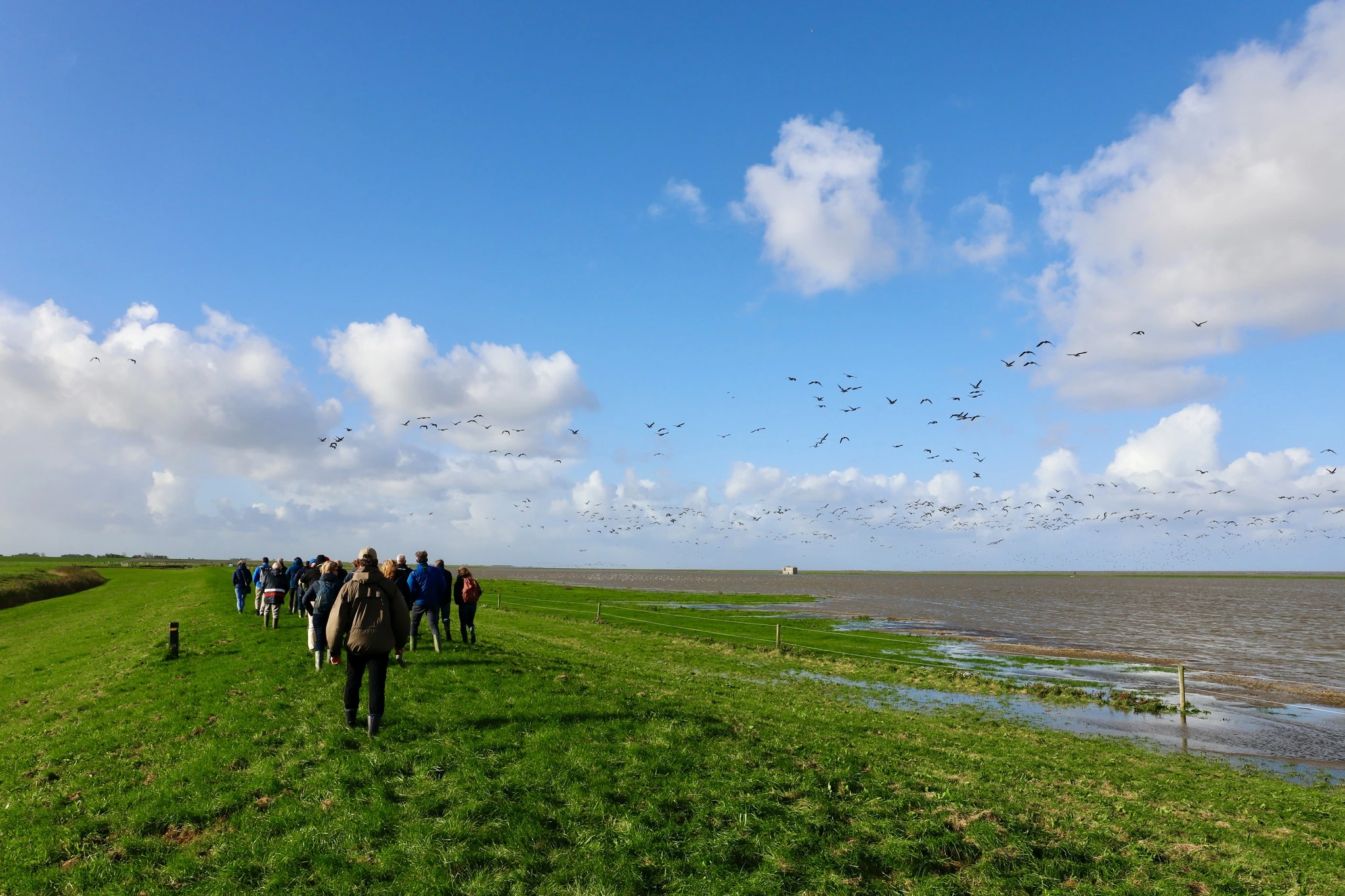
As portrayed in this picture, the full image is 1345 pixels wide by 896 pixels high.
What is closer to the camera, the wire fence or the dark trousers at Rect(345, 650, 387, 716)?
the dark trousers at Rect(345, 650, 387, 716)

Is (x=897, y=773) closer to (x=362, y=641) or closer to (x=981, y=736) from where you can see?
(x=981, y=736)

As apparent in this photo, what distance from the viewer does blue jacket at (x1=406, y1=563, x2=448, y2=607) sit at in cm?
2202

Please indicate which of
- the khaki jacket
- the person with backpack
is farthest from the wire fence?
the khaki jacket

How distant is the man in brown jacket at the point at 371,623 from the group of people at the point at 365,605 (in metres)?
0.01

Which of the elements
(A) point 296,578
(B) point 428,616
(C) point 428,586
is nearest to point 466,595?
(B) point 428,616

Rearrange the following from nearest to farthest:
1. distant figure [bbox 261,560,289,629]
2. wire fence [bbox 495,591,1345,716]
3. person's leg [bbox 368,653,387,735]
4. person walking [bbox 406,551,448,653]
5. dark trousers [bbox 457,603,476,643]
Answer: person's leg [bbox 368,653,387,735], person walking [bbox 406,551,448,653], dark trousers [bbox 457,603,476,643], distant figure [bbox 261,560,289,629], wire fence [bbox 495,591,1345,716]

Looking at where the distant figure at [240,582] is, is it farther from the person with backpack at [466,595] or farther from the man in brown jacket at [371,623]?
the man in brown jacket at [371,623]

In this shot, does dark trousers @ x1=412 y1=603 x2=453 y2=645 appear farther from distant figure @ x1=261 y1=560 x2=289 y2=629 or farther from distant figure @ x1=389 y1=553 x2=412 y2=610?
distant figure @ x1=261 y1=560 x2=289 y2=629

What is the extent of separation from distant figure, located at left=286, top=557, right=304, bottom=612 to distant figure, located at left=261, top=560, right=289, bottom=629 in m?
0.48

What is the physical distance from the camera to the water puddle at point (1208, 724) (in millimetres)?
22812

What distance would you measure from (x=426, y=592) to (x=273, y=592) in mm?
11399

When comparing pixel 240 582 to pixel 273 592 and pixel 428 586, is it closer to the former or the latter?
pixel 273 592

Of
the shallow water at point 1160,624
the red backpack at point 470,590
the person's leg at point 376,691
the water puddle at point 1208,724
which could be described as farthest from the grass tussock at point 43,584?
the shallow water at point 1160,624

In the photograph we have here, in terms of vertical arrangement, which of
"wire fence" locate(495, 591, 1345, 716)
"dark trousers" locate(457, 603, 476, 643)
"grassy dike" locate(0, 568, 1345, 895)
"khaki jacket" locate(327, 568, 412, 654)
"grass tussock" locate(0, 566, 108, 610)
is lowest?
"wire fence" locate(495, 591, 1345, 716)
